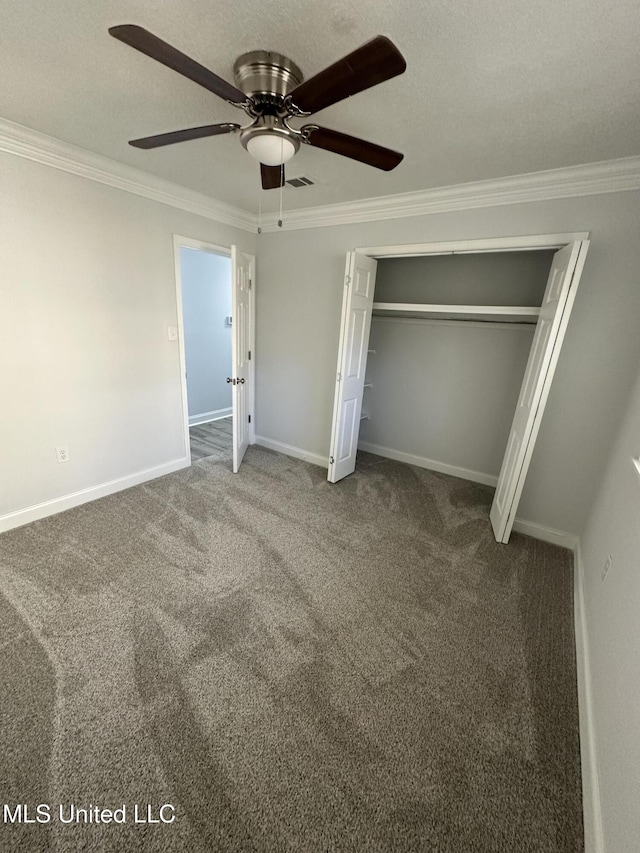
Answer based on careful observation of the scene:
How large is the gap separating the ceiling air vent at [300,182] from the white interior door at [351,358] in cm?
58

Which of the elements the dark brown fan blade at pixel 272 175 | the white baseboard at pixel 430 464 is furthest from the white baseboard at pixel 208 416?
the dark brown fan blade at pixel 272 175

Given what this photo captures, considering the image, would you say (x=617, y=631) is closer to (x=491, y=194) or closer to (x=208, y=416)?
(x=491, y=194)

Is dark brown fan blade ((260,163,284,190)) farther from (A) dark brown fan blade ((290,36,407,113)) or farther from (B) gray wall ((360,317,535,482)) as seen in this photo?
(B) gray wall ((360,317,535,482))

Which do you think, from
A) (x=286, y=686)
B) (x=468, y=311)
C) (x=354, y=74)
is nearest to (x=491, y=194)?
(x=468, y=311)

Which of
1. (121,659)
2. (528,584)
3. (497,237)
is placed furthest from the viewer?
(497,237)

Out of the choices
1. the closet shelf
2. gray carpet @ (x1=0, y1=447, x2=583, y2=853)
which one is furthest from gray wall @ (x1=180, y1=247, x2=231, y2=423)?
gray carpet @ (x1=0, y1=447, x2=583, y2=853)

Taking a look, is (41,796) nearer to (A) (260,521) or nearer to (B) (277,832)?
(B) (277,832)

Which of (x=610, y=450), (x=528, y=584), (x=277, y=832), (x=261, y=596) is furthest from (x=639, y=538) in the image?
(x=261, y=596)

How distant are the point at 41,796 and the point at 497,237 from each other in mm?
3688

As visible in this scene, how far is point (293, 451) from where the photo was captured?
397 centimetres

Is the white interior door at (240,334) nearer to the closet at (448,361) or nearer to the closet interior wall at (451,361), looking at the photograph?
the closet at (448,361)

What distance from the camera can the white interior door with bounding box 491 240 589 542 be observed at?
2021mm

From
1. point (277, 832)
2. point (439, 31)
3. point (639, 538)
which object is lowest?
point (277, 832)

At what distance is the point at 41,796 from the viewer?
43.9 inches
